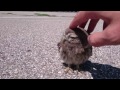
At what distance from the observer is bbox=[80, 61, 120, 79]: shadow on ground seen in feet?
17.6

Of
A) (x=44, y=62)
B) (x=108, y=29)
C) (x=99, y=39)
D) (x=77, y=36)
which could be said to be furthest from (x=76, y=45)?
(x=108, y=29)

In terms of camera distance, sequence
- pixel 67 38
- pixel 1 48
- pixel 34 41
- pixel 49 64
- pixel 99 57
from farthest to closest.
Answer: pixel 34 41 < pixel 1 48 < pixel 99 57 < pixel 49 64 < pixel 67 38

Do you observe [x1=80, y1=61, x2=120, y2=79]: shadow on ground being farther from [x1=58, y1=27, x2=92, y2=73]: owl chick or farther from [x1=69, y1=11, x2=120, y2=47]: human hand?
[x1=69, y1=11, x2=120, y2=47]: human hand

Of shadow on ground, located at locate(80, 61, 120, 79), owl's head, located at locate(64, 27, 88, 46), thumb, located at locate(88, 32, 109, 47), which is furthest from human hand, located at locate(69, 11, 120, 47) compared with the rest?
shadow on ground, located at locate(80, 61, 120, 79)

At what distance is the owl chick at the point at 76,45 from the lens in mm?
5027

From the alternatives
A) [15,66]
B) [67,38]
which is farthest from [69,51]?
[15,66]

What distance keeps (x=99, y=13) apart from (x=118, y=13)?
0.28m

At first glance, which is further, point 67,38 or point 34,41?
point 34,41

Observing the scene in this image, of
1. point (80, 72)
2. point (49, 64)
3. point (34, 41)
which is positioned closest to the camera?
point (80, 72)

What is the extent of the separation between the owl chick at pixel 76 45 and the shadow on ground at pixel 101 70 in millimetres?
529

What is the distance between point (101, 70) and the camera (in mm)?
5703

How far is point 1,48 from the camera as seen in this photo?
7426 mm

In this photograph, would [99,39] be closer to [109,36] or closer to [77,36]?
[109,36]

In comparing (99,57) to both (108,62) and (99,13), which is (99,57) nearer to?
(108,62)
